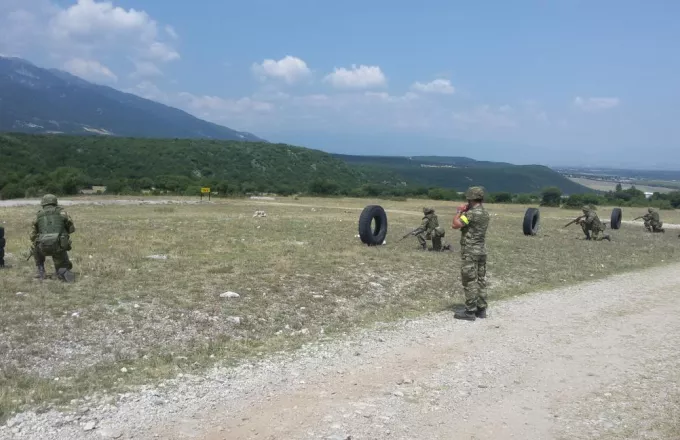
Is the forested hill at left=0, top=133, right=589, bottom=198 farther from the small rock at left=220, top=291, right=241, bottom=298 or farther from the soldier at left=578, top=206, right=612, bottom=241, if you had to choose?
the small rock at left=220, top=291, right=241, bottom=298

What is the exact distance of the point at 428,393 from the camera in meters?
6.43

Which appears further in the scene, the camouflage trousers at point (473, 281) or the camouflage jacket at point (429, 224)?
the camouflage jacket at point (429, 224)

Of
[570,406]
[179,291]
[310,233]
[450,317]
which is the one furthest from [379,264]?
[570,406]

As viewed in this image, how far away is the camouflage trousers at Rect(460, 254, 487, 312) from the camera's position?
999 centimetres

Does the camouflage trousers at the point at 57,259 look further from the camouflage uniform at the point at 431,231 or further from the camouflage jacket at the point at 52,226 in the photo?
the camouflage uniform at the point at 431,231

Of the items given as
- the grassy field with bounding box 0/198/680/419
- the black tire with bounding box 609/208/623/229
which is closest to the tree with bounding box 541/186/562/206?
the black tire with bounding box 609/208/623/229

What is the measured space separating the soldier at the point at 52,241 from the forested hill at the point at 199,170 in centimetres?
4489

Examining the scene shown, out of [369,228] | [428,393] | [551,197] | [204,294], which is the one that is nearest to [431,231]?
[369,228]

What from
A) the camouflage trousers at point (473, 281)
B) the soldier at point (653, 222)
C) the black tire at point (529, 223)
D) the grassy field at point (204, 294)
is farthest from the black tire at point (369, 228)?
the soldier at point (653, 222)

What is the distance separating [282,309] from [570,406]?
5152 millimetres

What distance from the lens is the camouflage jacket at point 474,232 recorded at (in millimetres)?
10141

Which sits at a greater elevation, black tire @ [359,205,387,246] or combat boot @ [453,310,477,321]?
black tire @ [359,205,387,246]

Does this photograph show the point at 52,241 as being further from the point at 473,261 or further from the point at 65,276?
the point at 473,261

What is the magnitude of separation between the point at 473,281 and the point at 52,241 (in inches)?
306
